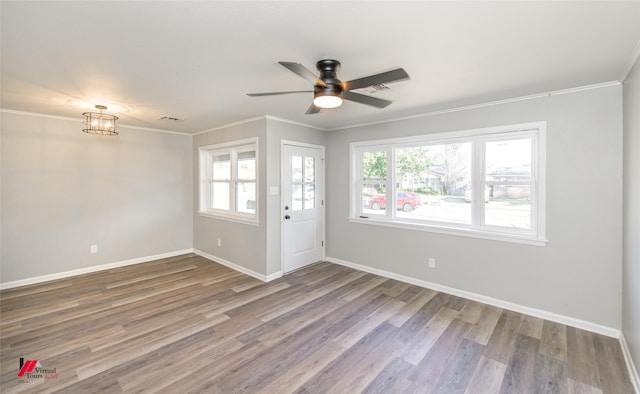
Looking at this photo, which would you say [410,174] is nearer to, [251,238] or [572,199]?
[572,199]

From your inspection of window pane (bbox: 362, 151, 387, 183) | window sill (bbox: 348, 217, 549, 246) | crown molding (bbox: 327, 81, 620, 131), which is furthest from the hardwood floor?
crown molding (bbox: 327, 81, 620, 131)

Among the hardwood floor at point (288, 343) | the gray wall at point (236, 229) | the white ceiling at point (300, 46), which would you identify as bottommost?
the hardwood floor at point (288, 343)

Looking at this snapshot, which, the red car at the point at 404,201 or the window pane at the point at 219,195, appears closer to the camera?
the red car at the point at 404,201

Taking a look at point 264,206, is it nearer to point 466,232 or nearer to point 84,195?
point 466,232

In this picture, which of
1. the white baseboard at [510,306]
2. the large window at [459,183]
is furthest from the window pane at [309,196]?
the white baseboard at [510,306]

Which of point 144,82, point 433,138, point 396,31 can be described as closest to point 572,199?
point 433,138

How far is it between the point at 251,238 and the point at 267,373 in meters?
2.50

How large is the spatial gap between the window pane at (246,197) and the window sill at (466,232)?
1920 millimetres

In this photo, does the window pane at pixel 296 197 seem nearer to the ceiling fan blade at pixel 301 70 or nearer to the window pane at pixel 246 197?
the window pane at pixel 246 197

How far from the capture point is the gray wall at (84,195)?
12.9ft

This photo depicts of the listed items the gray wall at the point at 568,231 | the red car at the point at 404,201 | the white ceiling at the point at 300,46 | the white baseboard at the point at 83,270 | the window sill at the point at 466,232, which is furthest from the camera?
the red car at the point at 404,201

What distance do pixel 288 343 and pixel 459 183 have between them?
9.56 ft

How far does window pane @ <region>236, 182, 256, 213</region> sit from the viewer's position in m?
4.70

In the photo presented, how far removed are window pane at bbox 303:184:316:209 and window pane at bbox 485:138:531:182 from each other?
2.72 metres
